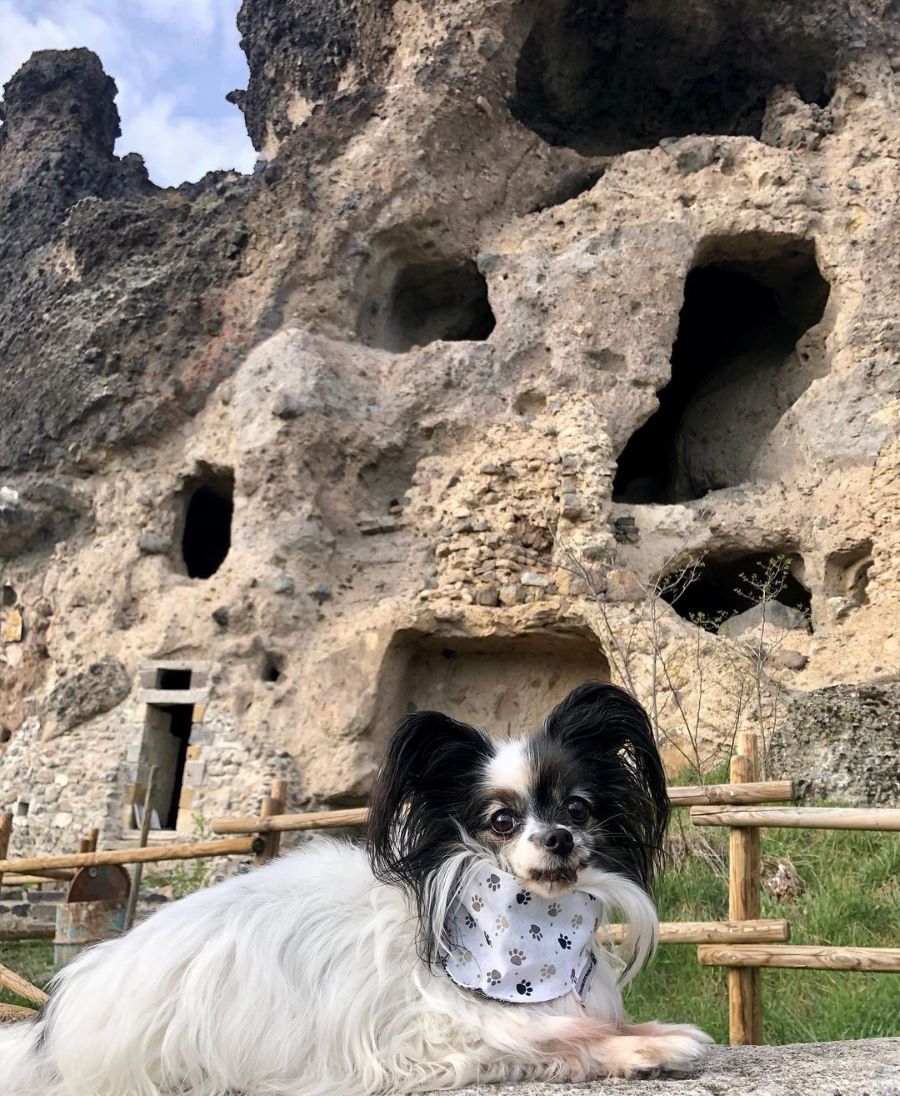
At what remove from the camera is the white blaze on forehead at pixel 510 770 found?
2.13m

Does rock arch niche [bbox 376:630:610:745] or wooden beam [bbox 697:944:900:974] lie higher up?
rock arch niche [bbox 376:630:610:745]

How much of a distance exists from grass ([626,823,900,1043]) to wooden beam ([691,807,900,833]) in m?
0.78

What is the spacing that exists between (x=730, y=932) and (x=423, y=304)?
11.2 m

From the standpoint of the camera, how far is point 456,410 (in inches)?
433

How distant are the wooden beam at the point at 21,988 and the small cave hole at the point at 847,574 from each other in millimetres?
7535

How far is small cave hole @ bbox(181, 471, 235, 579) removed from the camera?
43.7 ft

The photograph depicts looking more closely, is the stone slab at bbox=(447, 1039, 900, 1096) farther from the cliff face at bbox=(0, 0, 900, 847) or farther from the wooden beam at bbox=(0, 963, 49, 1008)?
the cliff face at bbox=(0, 0, 900, 847)

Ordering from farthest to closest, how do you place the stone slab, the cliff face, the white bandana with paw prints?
the cliff face, the white bandana with paw prints, the stone slab

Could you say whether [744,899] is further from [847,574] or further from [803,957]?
[847,574]

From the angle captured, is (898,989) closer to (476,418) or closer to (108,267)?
(476,418)

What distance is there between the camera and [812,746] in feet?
21.7

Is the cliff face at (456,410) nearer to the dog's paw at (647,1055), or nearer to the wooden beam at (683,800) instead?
the wooden beam at (683,800)

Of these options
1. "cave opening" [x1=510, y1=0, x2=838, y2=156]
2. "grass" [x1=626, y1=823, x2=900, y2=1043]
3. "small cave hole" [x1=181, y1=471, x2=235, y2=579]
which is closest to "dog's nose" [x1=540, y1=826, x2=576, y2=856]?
Answer: "grass" [x1=626, y1=823, x2=900, y2=1043]

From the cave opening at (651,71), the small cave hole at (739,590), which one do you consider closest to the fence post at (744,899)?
the small cave hole at (739,590)
